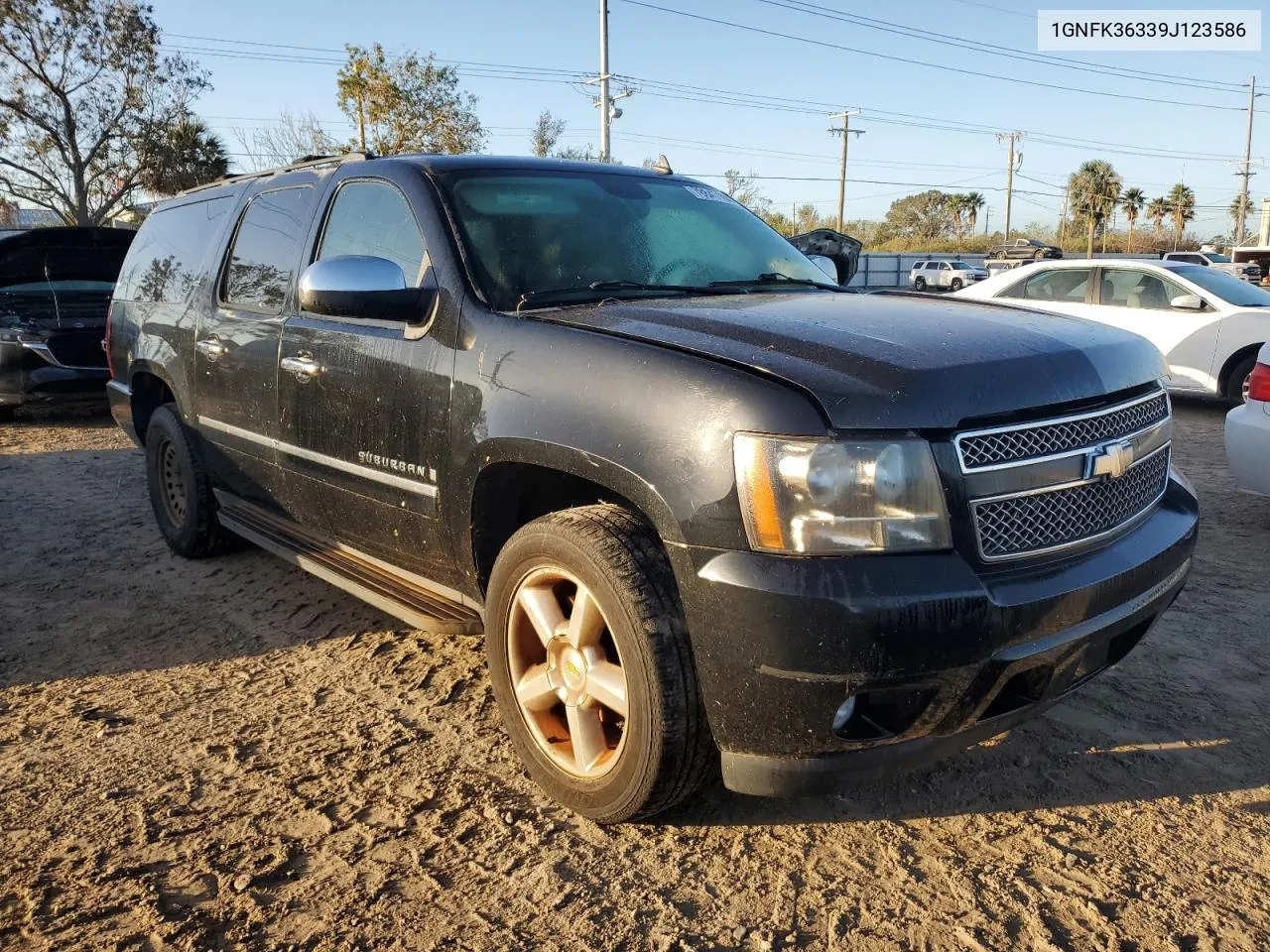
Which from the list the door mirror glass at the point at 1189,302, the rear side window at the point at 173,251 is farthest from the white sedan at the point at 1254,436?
the rear side window at the point at 173,251

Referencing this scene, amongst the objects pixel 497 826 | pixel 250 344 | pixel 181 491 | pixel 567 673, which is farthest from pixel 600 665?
pixel 181 491

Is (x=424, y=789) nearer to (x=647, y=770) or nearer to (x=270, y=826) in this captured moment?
(x=270, y=826)

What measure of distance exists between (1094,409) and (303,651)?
2.93m

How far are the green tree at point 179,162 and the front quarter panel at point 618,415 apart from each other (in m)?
27.6

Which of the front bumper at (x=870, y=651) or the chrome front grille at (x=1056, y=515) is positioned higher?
the chrome front grille at (x=1056, y=515)

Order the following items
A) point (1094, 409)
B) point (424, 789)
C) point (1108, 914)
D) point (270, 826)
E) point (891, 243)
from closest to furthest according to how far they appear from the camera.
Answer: point (1108, 914), point (1094, 409), point (270, 826), point (424, 789), point (891, 243)

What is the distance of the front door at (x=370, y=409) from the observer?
2945mm

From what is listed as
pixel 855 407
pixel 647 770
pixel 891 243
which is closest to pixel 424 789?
pixel 647 770

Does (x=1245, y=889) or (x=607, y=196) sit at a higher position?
(x=607, y=196)

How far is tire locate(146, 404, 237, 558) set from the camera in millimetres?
4582

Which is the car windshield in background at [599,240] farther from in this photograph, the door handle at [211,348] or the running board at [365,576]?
the door handle at [211,348]

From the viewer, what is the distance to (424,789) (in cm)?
274

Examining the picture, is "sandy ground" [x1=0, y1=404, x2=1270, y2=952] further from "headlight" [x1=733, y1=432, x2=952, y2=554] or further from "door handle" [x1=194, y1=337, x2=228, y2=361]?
"door handle" [x1=194, y1=337, x2=228, y2=361]

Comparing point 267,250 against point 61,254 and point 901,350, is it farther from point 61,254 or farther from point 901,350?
point 61,254
